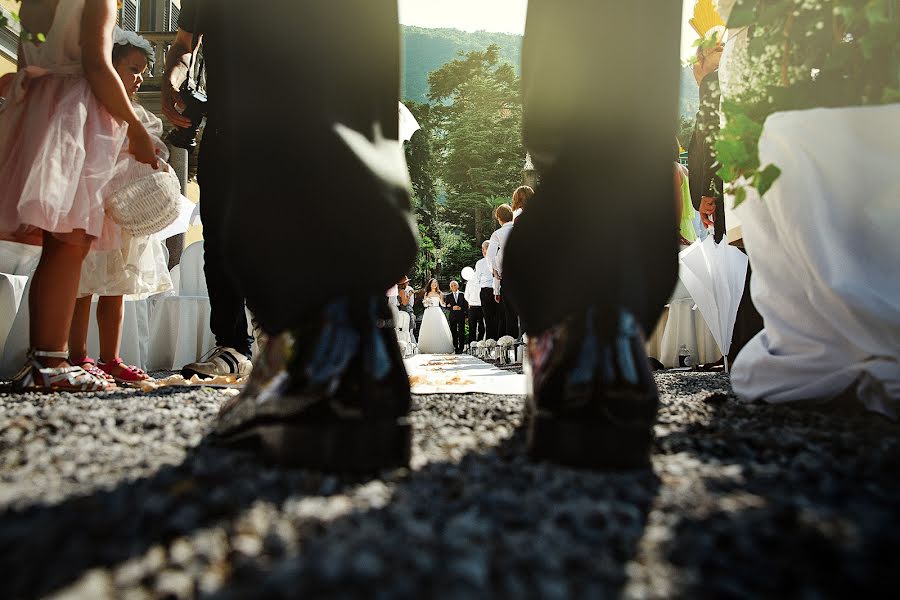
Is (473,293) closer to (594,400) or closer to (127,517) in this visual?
(594,400)

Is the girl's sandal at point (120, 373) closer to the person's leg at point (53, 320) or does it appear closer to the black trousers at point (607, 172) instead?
the person's leg at point (53, 320)

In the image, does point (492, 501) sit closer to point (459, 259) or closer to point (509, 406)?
point (509, 406)

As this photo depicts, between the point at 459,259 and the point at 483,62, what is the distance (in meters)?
14.8

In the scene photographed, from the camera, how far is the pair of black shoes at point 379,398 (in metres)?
0.68

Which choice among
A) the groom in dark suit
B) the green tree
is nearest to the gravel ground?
the groom in dark suit

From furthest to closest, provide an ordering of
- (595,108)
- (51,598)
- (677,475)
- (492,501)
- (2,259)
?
1. (2,259)
2. (595,108)
3. (677,475)
4. (492,501)
5. (51,598)

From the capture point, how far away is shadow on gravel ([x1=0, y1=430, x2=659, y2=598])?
1.34ft

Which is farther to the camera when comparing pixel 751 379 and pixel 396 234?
pixel 751 379

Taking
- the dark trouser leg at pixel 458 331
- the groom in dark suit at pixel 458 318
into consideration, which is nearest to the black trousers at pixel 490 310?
the dark trouser leg at pixel 458 331

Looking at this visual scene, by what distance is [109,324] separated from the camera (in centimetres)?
264

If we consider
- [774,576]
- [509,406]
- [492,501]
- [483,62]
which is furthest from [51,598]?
[483,62]

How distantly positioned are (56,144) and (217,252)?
656 millimetres

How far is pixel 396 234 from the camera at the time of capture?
76cm

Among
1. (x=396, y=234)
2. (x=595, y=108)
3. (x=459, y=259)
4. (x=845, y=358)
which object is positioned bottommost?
(x=845, y=358)
